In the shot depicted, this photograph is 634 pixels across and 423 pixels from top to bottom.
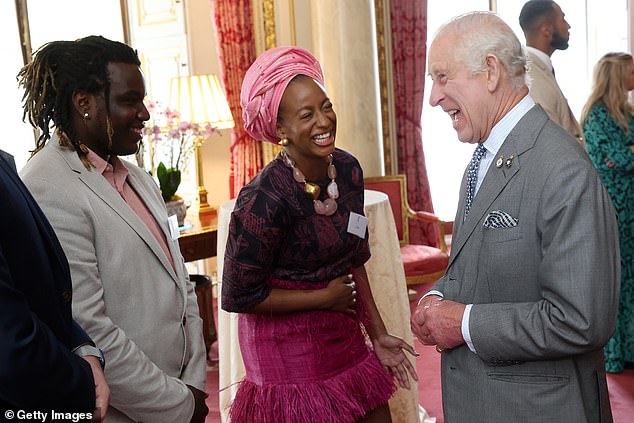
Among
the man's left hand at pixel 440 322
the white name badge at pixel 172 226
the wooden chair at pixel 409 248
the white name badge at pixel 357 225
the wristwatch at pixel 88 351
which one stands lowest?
the wooden chair at pixel 409 248

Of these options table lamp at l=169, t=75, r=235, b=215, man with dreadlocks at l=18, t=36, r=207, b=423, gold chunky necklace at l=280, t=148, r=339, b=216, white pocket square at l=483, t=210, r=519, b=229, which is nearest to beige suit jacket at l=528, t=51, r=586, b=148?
table lamp at l=169, t=75, r=235, b=215

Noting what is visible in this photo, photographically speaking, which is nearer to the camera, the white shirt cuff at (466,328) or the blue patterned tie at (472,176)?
the white shirt cuff at (466,328)

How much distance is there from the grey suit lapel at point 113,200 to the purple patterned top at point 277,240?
304mm

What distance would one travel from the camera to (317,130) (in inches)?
90.1

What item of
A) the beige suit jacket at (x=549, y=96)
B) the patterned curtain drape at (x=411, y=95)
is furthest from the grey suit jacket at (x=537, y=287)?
the patterned curtain drape at (x=411, y=95)

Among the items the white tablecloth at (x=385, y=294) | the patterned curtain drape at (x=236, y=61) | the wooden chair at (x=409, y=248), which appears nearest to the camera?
the white tablecloth at (x=385, y=294)

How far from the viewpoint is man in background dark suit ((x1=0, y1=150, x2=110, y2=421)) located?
122 cm

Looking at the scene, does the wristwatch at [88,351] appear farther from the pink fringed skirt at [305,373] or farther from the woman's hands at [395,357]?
the woman's hands at [395,357]

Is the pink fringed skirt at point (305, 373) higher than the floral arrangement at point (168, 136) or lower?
lower

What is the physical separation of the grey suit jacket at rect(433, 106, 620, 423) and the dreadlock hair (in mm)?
988

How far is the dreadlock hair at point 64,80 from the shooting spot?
6.25 ft

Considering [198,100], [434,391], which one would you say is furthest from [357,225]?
[198,100]

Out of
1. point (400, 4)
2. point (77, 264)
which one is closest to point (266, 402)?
point (77, 264)

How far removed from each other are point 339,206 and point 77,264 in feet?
2.92
